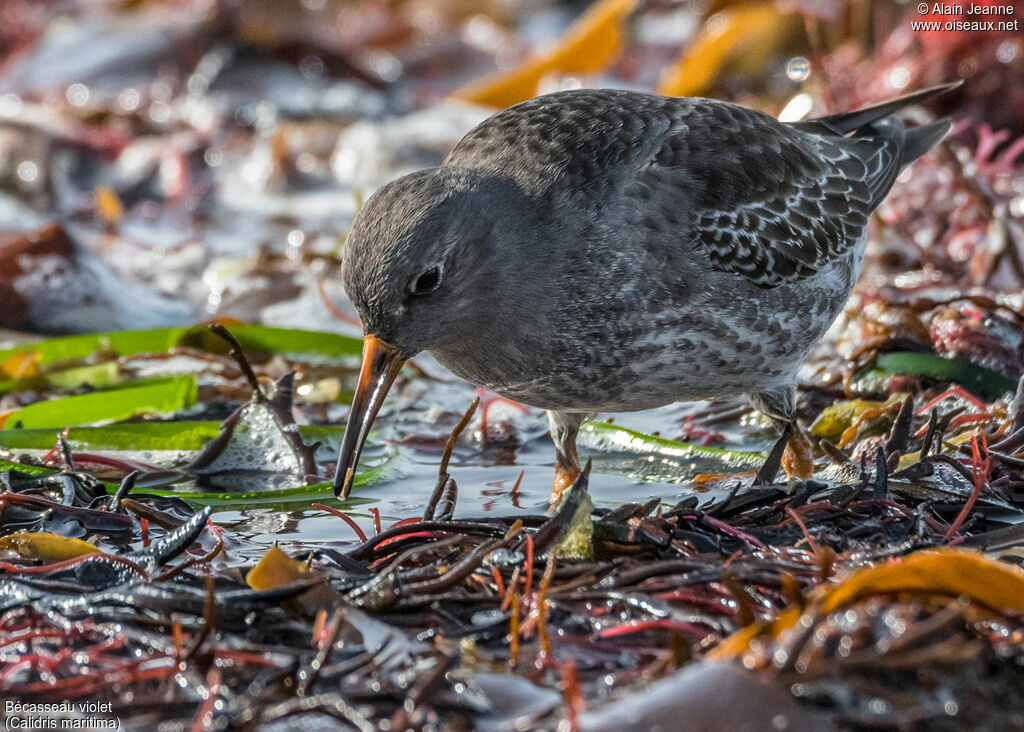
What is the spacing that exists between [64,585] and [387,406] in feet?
7.26

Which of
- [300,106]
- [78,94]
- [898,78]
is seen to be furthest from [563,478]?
[78,94]

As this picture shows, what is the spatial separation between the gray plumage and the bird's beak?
0.05m

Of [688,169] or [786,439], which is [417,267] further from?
[786,439]

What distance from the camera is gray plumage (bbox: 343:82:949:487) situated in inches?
146

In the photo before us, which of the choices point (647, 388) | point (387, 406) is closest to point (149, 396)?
point (387, 406)

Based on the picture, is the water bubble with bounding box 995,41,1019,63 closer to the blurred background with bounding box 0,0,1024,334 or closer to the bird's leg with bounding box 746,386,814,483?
the blurred background with bounding box 0,0,1024,334

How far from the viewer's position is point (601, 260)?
4.01 m

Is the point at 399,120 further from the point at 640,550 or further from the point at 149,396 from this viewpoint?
the point at 640,550

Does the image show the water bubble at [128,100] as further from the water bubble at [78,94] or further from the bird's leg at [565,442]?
the bird's leg at [565,442]

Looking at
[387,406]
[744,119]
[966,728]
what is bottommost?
[387,406]

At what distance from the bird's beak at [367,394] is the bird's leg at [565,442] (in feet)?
3.20

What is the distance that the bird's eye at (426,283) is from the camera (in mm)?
3639

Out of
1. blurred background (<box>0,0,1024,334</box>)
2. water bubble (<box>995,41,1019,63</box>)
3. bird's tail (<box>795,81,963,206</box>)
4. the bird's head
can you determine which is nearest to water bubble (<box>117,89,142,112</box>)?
blurred background (<box>0,0,1024,334</box>)

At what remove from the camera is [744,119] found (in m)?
4.67
